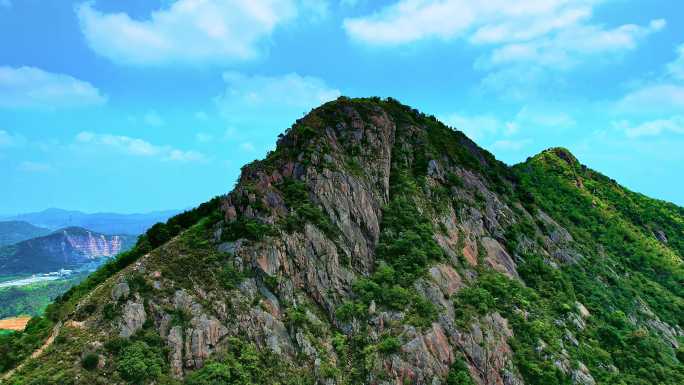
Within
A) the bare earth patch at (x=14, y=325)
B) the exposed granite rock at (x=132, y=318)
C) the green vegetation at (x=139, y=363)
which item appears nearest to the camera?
the green vegetation at (x=139, y=363)

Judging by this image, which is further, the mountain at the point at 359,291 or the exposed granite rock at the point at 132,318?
the mountain at the point at 359,291

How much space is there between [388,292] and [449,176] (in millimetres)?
24048

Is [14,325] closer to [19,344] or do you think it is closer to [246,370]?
[19,344]

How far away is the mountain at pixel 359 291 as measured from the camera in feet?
116

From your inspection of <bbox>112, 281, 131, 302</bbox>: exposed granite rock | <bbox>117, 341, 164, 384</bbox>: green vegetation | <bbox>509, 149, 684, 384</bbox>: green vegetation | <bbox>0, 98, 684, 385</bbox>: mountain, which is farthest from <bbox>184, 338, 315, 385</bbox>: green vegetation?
<bbox>509, 149, 684, 384</bbox>: green vegetation

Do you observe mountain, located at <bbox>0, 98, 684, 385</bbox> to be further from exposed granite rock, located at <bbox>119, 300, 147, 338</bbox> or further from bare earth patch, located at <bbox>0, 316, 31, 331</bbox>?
bare earth patch, located at <bbox>0, 316, 31, 331</bbox>

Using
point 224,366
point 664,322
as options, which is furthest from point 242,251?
point 664,322

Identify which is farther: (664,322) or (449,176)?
(664,322)

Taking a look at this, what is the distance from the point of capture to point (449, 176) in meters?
63.1

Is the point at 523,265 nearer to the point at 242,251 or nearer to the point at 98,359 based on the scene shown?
the point at 242,251

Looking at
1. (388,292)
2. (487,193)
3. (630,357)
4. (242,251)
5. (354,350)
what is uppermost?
(487,193)

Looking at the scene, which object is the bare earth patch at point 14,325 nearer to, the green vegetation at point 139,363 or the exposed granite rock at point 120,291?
the exposed granite rock at point 120,291

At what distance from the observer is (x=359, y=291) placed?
1780 inches

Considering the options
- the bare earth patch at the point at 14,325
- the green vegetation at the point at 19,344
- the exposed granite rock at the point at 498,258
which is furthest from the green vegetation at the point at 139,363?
the bare earth patch at the point at 14,325
